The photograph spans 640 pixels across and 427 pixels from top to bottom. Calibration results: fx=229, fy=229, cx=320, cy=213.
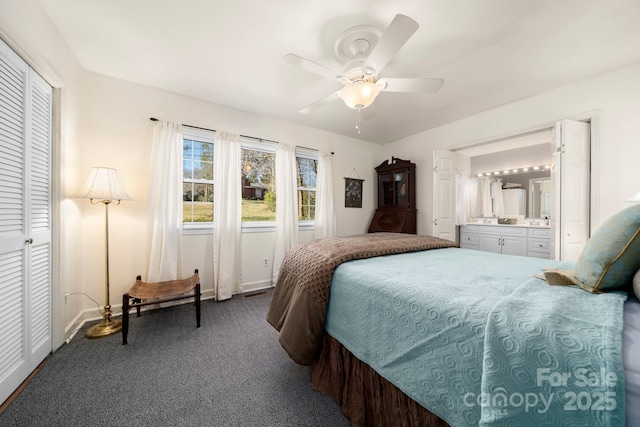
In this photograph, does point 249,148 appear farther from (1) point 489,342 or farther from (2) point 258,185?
(1) point 489,342

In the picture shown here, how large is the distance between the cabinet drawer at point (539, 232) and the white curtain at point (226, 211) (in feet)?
14.2

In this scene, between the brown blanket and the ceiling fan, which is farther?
the ceiling fan

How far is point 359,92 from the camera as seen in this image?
1804mm

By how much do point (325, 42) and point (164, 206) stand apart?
2405 mm

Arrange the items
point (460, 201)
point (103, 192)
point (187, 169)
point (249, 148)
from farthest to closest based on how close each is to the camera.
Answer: point (460, 201) → point (249, 148) → point (187, 169) → point (103, 192)

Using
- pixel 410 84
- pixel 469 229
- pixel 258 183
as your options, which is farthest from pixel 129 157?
pixel 469 229

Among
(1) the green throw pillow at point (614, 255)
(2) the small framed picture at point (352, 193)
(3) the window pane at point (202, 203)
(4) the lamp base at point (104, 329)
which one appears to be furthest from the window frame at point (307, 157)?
(1) the green throw pillow at point (614, 255)

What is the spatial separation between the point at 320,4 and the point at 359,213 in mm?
3360

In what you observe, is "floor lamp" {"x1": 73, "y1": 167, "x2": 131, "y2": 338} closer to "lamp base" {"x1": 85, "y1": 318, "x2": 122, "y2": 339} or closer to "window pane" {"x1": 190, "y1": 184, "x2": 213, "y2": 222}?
"lamp base" {"x1": 85, "y1": 318, "x2": 122, "y2": 339}

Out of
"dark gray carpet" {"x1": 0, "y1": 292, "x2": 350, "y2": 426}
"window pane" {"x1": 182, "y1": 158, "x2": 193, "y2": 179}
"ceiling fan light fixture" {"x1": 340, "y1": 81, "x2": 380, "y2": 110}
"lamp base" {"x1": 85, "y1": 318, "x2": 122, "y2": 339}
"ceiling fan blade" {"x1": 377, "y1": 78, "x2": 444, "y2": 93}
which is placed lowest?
"dark gray carpet" {"x1": 0, "y1": 292, "x2": 350, "y2": 426}

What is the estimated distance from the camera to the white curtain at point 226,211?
2.97 meters

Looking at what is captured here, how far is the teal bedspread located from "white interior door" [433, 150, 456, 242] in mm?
2398

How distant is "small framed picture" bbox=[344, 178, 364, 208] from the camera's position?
14.2 feet

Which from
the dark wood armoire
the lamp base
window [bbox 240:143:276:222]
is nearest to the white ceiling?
window [bbox 240:143:276:222]
